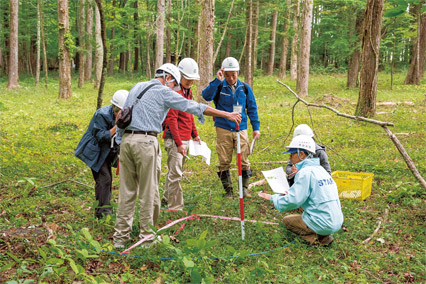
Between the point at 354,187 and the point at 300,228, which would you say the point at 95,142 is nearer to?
the point at 300,228

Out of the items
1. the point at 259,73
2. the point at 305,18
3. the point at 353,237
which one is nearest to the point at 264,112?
the point at 305,18

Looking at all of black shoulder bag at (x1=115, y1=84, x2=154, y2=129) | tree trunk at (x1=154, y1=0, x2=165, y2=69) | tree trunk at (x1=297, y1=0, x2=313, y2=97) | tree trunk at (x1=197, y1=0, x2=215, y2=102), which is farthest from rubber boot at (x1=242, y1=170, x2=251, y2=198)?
tree trunk at (x1=154, y1=0, x2=165, y2=69)

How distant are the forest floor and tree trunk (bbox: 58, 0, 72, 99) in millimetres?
5909

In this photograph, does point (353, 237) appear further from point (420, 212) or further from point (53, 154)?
point (53, 154)

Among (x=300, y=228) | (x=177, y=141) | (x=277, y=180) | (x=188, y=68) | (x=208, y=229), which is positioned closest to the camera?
(x=300, y=228)

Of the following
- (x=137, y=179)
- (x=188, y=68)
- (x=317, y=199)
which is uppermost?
(x=188, y=68)

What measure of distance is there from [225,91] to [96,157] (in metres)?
2.34

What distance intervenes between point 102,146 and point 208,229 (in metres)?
1.91

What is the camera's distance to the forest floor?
3.86 meters

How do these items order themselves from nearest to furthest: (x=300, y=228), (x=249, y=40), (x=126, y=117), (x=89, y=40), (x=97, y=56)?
1. (x=126, y=117)
2. (x=300, y=228)
3. (x=249, y=40)
4. (x=89, y=40)
5. (x=97, y=56)

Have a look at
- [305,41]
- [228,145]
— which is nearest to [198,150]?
[228,145]

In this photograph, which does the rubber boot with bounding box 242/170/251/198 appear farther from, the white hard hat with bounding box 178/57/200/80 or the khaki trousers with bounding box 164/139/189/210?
the white hard hat with bounding box 178/57/200/80

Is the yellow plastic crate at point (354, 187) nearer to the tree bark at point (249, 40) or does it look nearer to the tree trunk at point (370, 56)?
the tree trunk at point (370, 56)

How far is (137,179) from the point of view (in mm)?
4629
